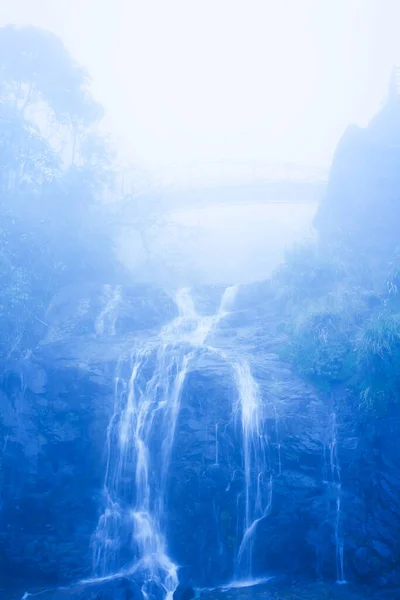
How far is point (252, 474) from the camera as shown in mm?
14094

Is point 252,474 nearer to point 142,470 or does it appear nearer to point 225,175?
point 142,470

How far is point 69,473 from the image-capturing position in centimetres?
1554

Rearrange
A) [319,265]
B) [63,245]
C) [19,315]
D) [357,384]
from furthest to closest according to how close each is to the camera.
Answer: [63,245] < [319,265] < [19,315] < [357,384]

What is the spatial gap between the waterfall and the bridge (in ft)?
53.4

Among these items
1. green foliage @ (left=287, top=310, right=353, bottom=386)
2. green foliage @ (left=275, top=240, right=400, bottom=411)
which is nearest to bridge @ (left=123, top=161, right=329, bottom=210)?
green foliage @ (left=275, top=240, right=400, bottom=411)

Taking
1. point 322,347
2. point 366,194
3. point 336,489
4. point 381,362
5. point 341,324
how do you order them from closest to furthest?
point 336,489, point 381,362, point 322,347, point 341,324, point 366,194

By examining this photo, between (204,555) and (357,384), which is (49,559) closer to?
(204,555)

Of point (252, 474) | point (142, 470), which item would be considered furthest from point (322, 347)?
point (142, 470)

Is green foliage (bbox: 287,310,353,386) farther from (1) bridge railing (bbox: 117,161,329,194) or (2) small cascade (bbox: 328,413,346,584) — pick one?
(1) bridge railing (bbox: 117,161,329,194)

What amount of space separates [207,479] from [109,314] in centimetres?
991

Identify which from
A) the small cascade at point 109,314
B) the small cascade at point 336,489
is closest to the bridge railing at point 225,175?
the small cascade at point 109,314

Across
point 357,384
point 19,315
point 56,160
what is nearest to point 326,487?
point 357,384

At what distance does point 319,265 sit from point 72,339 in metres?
11.9

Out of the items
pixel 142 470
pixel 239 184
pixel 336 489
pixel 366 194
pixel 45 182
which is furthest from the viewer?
pixel 239 184
